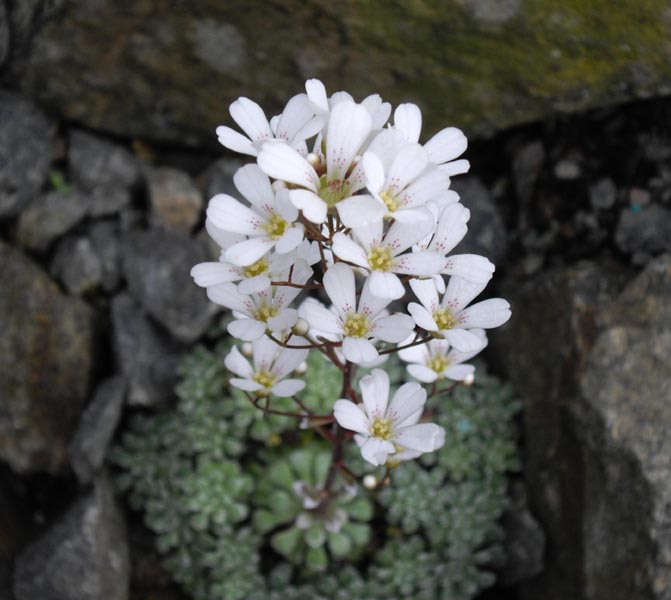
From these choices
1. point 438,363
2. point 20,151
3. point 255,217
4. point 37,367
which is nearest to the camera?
point 255,217

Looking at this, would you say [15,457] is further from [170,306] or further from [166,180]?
[166,180]

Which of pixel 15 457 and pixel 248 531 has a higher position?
pixel 248 531

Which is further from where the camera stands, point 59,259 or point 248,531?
point 59,259

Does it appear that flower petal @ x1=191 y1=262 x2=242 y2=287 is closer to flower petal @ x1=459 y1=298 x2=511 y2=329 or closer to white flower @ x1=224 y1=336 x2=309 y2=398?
white flower @ x1=224 y1=336 x2=309 y2=398

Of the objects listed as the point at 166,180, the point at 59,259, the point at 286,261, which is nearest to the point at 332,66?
the point at 166,180

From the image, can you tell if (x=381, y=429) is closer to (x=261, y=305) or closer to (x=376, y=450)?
(x=376, y=450)

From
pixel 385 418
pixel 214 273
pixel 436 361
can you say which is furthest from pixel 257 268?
pixel 436 361

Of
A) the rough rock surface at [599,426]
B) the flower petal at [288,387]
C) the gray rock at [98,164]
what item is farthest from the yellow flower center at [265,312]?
the gray rock at [98,164]
